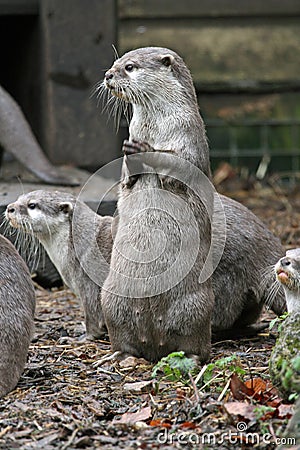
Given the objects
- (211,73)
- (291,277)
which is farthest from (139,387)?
(211,73)

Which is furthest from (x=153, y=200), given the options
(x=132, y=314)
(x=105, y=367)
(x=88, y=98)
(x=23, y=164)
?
(x=88, y=98)

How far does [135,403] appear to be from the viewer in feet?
13.0

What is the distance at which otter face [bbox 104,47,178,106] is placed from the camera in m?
4.60

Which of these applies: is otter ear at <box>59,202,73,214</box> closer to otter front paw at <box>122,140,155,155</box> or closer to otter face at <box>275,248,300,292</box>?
otter front paw at <box>122,140,155,155</box>

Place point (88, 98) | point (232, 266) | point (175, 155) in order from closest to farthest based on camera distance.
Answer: point (175, 155)
point (232, 266)
point (88, 98)

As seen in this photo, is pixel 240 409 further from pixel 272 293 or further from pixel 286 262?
pixel 272 293

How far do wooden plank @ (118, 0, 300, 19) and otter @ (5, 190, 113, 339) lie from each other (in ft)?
14.3

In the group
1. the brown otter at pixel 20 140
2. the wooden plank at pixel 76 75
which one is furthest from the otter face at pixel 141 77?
the wooden plank at pixel 76 75

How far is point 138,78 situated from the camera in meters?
4.61

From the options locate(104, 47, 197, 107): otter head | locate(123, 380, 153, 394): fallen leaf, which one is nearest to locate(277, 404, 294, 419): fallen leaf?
locate(123, 380, 153, 394): fallen leaf

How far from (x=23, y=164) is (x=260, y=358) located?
325 centimetres

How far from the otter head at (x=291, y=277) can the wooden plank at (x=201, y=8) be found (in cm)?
536

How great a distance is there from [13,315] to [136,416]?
77cm

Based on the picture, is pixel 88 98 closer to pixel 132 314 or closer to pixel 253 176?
pixel 253 176
